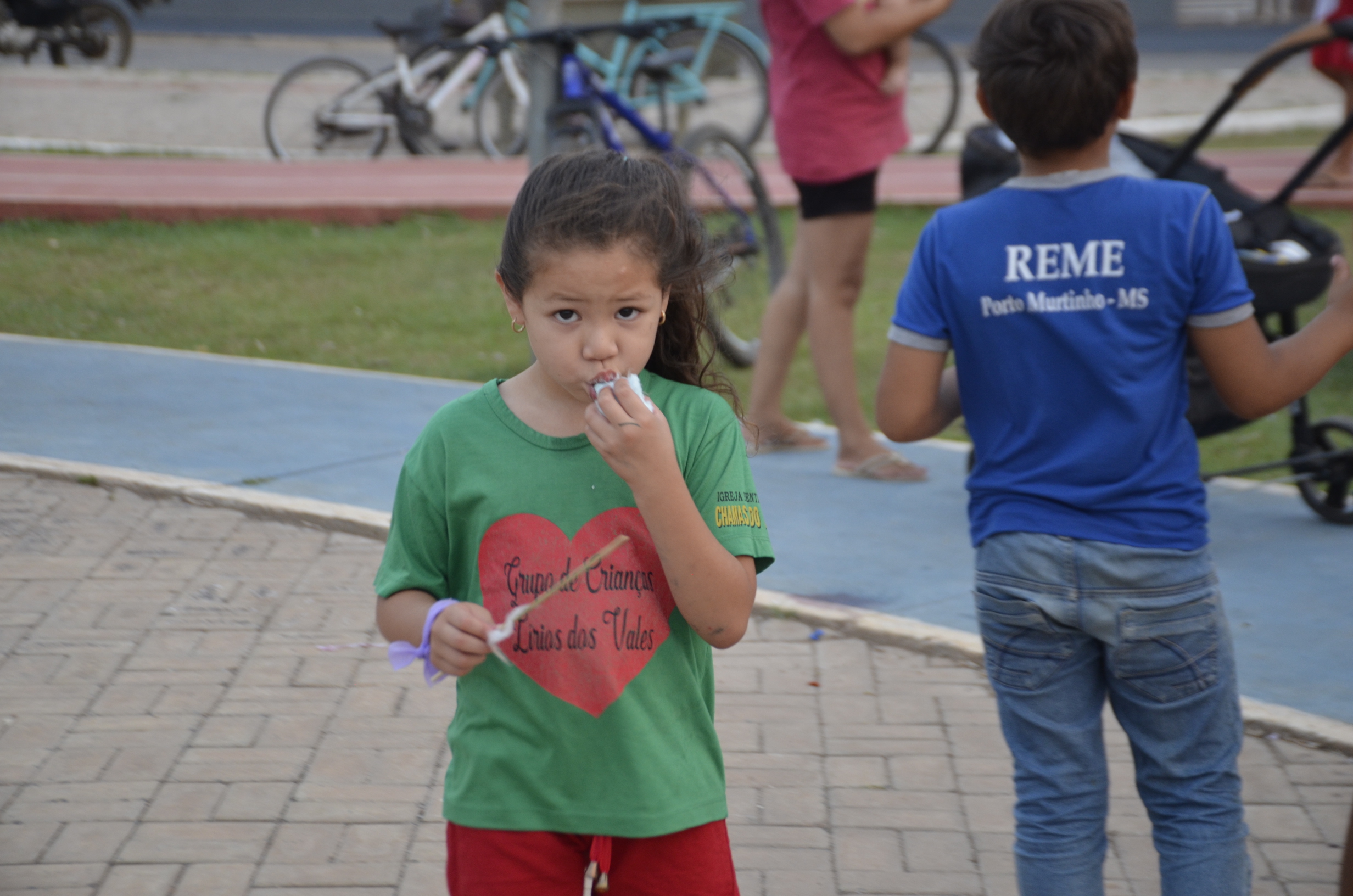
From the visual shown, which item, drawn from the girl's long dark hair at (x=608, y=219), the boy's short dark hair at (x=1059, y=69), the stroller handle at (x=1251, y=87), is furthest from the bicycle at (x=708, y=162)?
the girl's long dark hair at (x=608, y=219)

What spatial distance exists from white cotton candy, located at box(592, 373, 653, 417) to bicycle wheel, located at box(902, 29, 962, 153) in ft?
34.8

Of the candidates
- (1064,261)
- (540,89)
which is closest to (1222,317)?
(1064,261)

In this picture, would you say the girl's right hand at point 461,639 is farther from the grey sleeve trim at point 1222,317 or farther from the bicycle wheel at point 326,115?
the bicycle wheel at point 326,115

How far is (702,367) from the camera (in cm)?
212

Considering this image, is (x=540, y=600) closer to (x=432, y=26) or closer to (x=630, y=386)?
(x=630, y=386)

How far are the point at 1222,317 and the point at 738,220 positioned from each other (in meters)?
4.93

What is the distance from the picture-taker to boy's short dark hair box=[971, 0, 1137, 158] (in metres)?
2.40

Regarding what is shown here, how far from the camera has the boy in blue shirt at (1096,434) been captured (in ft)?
7.82

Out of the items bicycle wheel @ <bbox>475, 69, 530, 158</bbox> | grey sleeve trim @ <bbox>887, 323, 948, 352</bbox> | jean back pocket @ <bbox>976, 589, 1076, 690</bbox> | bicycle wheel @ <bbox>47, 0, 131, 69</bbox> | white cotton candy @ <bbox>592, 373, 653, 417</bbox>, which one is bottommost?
bicycle wheel @ <bbox>47, 0, 131, 69</bbox>

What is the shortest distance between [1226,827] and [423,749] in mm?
1879

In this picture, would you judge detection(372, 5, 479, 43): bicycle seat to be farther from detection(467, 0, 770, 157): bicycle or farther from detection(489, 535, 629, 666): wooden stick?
detection(489, 535, 629, 666): wooden stick

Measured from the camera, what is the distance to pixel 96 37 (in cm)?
1783

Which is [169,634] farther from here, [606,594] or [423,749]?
[606,594]

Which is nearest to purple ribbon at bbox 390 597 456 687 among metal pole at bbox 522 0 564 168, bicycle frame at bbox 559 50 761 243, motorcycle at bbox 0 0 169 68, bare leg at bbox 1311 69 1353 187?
metal pole at bbox 522 0 564 168
